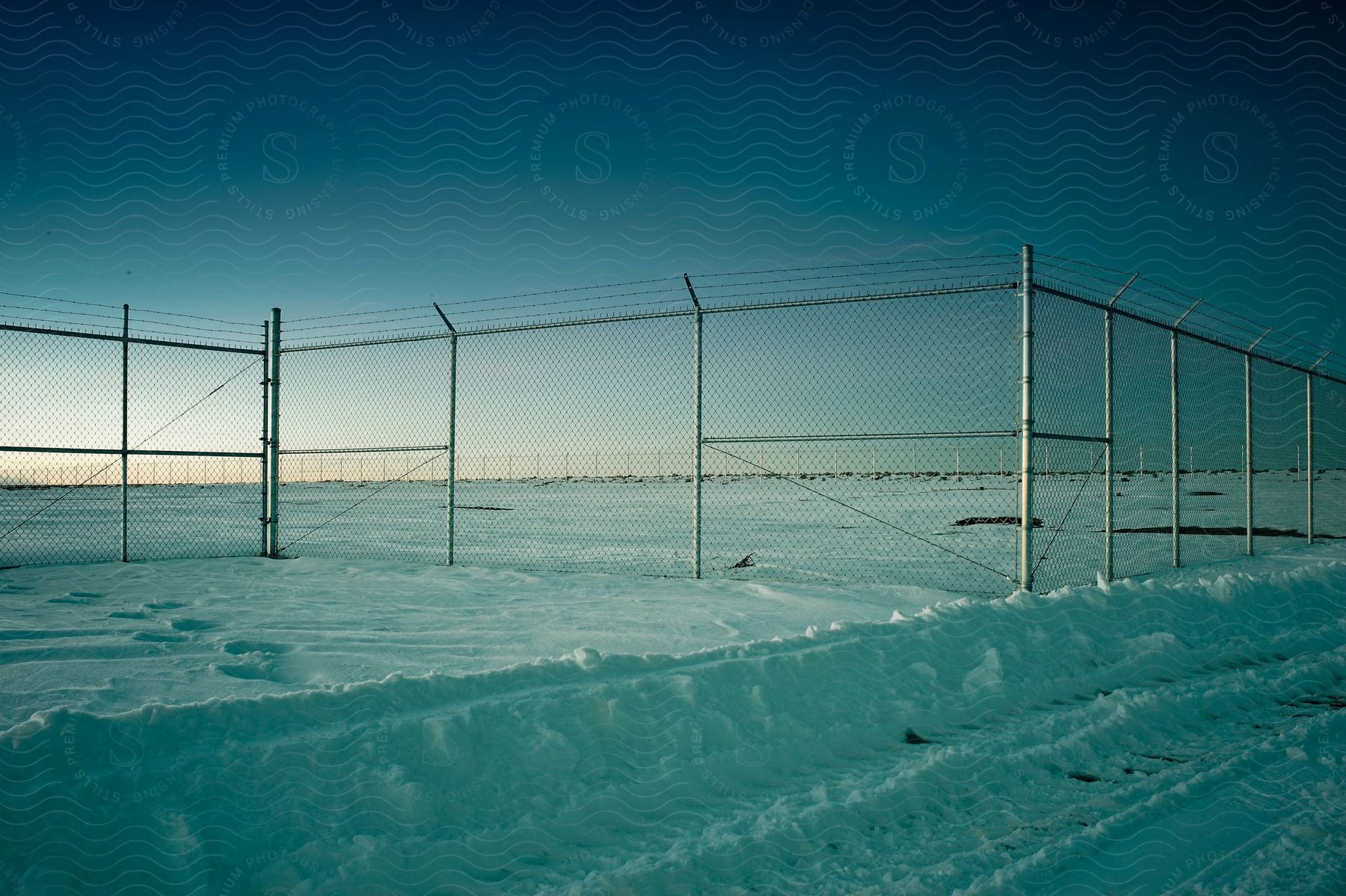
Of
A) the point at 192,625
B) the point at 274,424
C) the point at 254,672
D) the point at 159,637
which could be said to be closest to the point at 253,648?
the point at 254,672

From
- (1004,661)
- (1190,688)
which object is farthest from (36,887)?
(1190,688)

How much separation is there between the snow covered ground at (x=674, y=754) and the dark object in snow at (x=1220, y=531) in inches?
397

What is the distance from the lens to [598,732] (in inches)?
148

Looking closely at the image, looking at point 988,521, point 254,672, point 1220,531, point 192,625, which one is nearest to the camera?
point 254,672

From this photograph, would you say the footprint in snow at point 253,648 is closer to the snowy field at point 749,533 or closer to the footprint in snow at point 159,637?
the footprint in snow at point 159,637

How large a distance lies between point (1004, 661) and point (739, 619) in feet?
6.83

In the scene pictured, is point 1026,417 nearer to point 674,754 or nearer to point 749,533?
point 674,754

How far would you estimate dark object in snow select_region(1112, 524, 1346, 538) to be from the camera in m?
14.5

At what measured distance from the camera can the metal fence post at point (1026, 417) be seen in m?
6.76

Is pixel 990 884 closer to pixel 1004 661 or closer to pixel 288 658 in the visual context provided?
pixel 1004 661

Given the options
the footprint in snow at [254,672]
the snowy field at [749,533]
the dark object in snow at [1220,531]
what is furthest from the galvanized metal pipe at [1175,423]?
the footprint in snow at [254,672]

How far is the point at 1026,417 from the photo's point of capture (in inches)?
270

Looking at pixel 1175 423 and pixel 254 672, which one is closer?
pixel 254 672

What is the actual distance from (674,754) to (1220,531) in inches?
659
